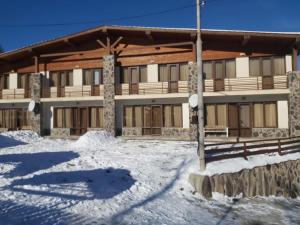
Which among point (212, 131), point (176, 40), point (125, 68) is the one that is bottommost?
point (212, 131)

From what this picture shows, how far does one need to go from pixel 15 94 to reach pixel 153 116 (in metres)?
12.9

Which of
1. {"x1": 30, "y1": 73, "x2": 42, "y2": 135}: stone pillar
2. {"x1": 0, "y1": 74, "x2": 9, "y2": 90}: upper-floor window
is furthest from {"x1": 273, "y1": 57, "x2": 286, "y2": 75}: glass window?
{"x1": 0, "y1": 74, "x2": 9, "y2": 90}: upper-floor window

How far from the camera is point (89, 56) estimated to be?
2680 centimetres

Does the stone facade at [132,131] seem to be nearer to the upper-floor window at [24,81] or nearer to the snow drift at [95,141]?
the snow drift at [95,141]

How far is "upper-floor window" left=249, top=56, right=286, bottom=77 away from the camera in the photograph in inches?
884

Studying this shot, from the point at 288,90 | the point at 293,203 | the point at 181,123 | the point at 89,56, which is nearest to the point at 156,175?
the point at 293,203

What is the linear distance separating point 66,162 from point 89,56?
44.2 ft

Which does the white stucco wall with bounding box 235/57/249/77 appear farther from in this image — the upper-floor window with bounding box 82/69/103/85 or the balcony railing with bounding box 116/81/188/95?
the upper-floor window with bounding box 82/69/103/85

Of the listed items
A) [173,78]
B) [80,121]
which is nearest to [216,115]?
[173,78]

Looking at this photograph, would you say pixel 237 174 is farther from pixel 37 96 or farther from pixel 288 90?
pixel 37 96

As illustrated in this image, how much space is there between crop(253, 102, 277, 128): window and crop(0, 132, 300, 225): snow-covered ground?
750 centimetres

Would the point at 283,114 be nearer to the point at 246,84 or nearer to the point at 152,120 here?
the point at 246,84

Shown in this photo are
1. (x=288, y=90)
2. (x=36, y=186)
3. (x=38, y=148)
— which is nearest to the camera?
(x=36, y=186)

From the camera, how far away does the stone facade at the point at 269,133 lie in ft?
72.4
